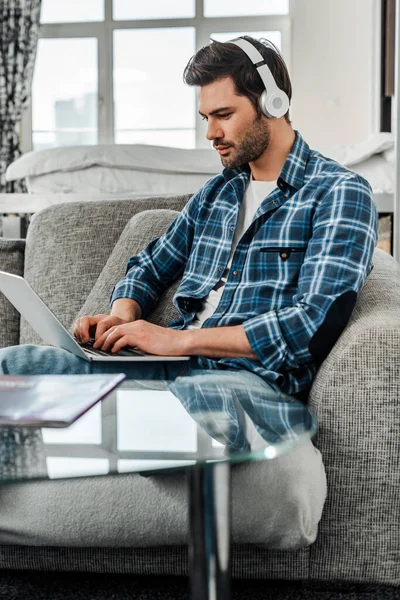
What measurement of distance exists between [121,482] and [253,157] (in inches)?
28.9

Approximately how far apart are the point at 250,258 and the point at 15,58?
4.17 m

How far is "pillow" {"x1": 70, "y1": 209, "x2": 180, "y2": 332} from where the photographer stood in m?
1.75

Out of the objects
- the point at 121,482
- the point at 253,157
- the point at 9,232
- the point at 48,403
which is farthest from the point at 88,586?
the point at 9,232

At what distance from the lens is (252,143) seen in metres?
1.52

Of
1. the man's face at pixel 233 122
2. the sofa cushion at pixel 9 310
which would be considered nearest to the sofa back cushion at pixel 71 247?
the sofa cushion at pixel 9 310

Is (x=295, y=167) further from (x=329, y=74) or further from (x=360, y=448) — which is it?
(x=329, y=74)

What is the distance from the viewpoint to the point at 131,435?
816 mm

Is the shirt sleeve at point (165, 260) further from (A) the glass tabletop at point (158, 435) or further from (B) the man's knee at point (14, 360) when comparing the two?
(A) the glass tabletop at point (158, 435)

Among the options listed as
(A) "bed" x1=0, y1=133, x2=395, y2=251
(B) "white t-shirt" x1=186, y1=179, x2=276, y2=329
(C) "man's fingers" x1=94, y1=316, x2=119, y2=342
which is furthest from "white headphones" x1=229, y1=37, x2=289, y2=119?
(A) "bed" x1=0, y1=133, x2=395, y2=251

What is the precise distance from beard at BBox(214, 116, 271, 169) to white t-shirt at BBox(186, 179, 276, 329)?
0.20 ft

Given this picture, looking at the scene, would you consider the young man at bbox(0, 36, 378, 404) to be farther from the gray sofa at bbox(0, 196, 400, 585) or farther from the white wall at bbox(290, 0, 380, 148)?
the white wall at bbox(290, 0, 380, 148)

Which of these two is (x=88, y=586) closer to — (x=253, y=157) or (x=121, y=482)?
(x=121, y=482)

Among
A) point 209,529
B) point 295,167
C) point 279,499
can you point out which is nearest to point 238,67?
point 295,167

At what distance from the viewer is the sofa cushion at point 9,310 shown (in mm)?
1929
